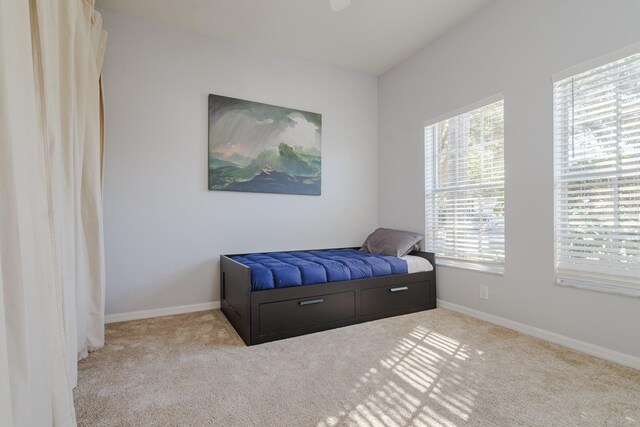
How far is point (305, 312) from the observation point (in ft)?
7.86

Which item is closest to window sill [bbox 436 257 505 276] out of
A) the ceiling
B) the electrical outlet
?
the electrical outlet

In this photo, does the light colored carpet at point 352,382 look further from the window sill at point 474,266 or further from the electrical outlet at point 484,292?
the window sill at point 474,266

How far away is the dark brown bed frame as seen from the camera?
7.32 ft

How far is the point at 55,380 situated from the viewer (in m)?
1.09

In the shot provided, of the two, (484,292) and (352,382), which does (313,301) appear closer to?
(352,382)

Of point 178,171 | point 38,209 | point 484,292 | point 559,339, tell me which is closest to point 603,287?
point 559,339

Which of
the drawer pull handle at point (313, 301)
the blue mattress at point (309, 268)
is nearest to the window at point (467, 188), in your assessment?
the blue mattress at point (309, 268)

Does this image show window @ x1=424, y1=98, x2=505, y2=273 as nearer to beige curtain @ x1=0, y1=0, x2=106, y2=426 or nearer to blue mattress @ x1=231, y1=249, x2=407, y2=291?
blue mattress @ x1=231, y1=249, x2=407, y2=291

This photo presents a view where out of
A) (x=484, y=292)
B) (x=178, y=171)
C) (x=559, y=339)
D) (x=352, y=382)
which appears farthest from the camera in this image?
(x=178, y=171)

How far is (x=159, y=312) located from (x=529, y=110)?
358cm

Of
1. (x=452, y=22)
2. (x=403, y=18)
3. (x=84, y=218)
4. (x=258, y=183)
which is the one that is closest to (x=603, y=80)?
(x=452, y=22)

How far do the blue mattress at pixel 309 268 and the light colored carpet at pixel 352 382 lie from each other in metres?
0.43

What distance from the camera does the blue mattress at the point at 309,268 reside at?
7.52 ft

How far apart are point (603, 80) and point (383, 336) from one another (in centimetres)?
229
